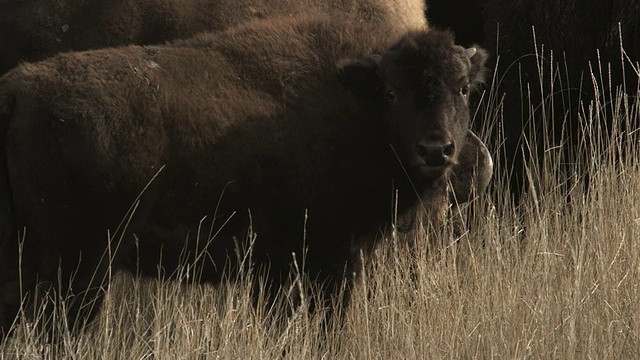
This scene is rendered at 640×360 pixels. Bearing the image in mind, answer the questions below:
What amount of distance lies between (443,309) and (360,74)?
51.0 inches

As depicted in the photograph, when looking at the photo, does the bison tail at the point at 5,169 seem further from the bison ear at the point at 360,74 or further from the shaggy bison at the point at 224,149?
the bison ear at the point at 360,74

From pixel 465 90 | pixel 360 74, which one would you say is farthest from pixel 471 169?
pixel 360 74

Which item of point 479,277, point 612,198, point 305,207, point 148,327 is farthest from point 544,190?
point 148,327

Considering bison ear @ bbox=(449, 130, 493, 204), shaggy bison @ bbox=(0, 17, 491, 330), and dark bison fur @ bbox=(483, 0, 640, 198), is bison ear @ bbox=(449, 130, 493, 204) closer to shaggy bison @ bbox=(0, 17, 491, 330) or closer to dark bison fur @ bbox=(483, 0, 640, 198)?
shaggy bison @ bbox=(0, 17, 491, 330)

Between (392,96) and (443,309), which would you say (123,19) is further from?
(443,309)

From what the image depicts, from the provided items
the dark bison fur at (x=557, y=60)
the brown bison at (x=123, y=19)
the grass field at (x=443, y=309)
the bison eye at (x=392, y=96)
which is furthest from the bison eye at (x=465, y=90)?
the dark bison fur at (x=557, y=60)

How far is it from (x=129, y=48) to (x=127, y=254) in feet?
3.55

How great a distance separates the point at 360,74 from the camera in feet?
24.2

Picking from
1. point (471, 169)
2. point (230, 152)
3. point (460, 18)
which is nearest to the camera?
point (230, 152)

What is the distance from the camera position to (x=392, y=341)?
6.79 metres

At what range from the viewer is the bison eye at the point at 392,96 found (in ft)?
24.1

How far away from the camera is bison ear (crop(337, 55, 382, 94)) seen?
7.36 m

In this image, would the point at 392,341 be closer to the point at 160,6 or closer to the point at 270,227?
the point at 270,227

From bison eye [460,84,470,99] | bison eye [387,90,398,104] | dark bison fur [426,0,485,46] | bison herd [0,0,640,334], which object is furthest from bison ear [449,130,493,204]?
dark bison fur [426,0,485,46]
